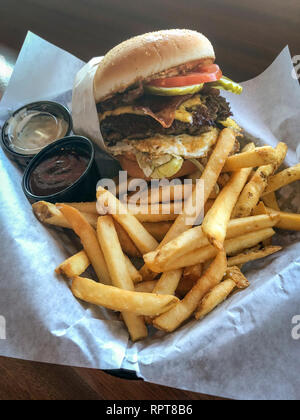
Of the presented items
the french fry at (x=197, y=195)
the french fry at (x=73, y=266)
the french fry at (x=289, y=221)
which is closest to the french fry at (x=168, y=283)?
the french fry at (x=197, y=195)

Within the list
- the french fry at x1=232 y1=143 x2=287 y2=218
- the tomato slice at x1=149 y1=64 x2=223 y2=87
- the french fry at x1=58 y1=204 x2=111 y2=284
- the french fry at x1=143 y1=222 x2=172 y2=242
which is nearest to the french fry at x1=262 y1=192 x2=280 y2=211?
the french fry at x1=232 y1=143 x2=287 y2=218

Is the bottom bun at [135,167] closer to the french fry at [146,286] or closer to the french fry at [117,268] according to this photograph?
the french fry at [117,268]

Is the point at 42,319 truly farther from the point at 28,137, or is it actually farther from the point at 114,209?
the point at 28,137

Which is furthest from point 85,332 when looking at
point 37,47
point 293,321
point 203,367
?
point 37,47

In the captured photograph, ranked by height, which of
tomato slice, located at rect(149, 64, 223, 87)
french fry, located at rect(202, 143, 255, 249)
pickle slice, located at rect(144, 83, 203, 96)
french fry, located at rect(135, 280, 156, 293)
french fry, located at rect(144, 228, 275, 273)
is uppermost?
tomato slice, located at rect(149, 64, 223, 87)

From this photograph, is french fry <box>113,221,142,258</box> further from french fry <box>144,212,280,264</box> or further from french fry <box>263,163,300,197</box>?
french fry <box>263,163,300,197</box>
